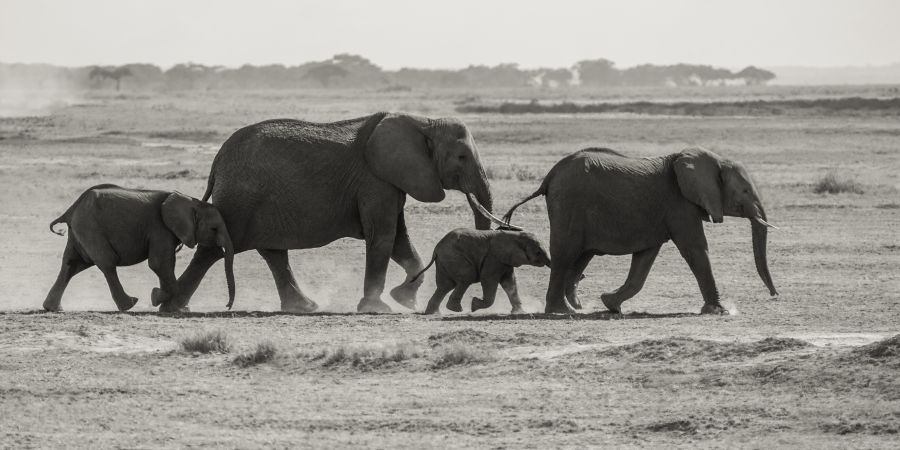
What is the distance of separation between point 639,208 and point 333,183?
10.2ft

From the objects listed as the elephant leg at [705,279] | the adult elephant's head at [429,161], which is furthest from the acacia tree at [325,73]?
the elephant leg at [705,279]

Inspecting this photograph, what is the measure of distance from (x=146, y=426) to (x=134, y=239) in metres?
5.19

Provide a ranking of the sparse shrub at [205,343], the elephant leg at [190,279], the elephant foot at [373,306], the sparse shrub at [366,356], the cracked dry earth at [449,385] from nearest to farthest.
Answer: the cracked dry earth at [449,385] < the sparse shrub at [366,356] < the sparse shrub at [205,343] < the elephant leg at [190,279] < the elephant foot at [373,306]

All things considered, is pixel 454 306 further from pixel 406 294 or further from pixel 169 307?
pixel 169 307

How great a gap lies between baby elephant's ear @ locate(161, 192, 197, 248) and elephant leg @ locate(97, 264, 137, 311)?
0.69m

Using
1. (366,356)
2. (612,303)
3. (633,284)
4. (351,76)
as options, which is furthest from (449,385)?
(351,76)

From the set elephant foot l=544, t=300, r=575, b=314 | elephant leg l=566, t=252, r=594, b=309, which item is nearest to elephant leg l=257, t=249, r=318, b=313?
elephant foot l=544, t=300, r=575, b=314

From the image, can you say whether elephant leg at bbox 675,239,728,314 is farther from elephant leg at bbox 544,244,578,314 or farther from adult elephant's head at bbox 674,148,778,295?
elephant leg at bbox 544,244,578,314

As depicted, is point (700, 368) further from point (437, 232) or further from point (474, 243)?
point (437, 232)

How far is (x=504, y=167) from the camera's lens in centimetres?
3222

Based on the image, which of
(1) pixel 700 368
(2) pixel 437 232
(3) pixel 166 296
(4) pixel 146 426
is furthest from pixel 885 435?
(2) pixel 437 232

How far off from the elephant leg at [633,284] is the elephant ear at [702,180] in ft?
2.31

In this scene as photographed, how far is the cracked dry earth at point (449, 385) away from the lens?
9.91 meters

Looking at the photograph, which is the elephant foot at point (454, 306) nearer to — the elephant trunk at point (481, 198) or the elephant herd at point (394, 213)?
the elephant herd at point (394, 213)
